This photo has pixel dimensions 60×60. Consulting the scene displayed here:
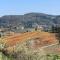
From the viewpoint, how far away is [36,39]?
1905 centimetres

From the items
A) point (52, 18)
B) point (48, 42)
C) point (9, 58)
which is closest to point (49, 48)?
point (48, 42)

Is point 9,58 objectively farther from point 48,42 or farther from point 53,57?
point 48,42

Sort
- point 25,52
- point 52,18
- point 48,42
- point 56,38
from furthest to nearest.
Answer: point 52,18 → point 56,38 → point 48,42 → point 25,52

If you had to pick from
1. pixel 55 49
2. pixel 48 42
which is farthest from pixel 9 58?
pixel 48 42

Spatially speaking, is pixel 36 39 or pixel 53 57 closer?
pixel 53 57

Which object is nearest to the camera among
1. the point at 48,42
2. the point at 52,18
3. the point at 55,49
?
the point at 55,49

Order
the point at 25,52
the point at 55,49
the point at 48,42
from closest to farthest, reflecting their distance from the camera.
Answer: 1. the point at 25,52
2. the point at 55,49
3. the point at 48,42

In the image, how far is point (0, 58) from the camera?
12.0 metres

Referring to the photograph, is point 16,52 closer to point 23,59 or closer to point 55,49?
point 23,59

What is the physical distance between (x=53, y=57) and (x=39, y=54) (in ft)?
2.25

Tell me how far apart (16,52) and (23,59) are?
113cm

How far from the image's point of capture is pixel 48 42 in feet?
60.0

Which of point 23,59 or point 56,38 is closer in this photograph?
point 23,59

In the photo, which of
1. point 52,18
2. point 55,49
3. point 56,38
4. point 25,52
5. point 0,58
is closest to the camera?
point 0,58
